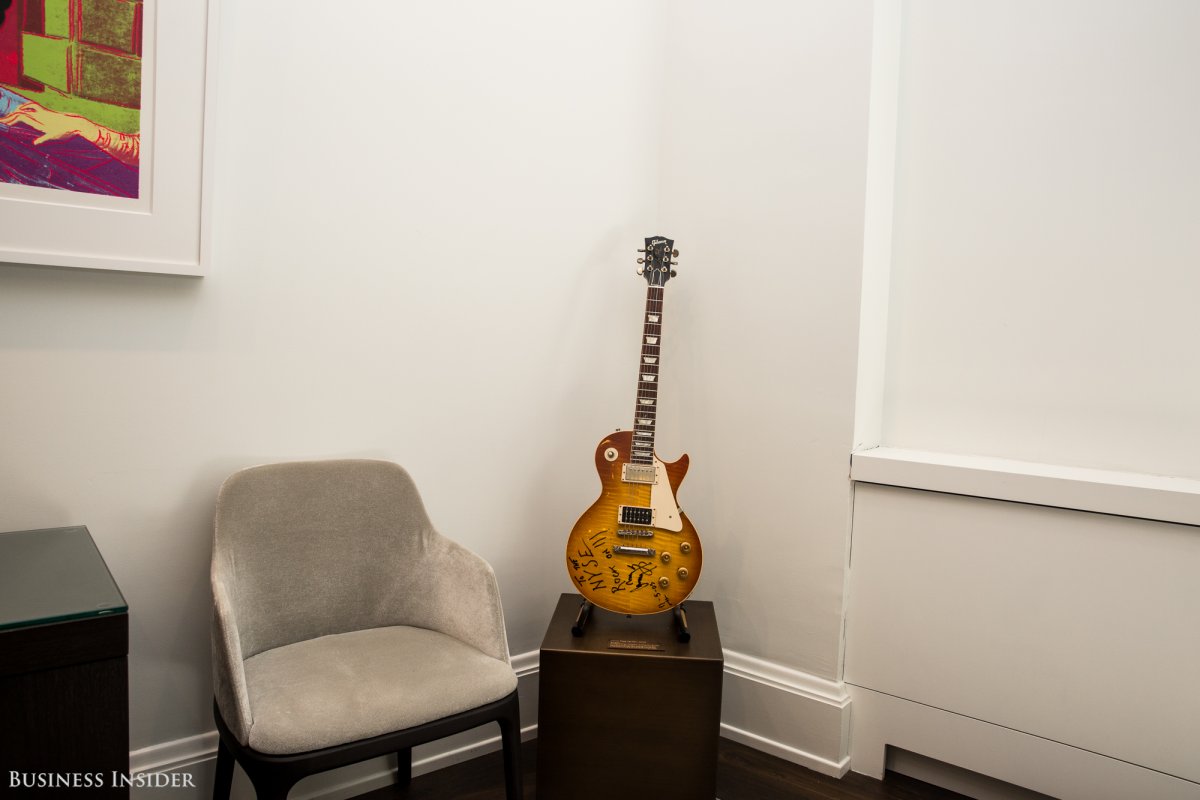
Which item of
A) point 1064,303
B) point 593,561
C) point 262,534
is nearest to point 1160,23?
point 1064,303

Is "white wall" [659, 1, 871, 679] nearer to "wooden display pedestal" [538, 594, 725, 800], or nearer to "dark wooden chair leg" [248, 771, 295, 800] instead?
"wooden display pedestal" [538, 594, 725, 800]

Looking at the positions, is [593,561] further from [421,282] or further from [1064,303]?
[1064,303]

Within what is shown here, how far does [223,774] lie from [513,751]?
1.90 feet

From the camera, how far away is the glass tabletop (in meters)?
1.06

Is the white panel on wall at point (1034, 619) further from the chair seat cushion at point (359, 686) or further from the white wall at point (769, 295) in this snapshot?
the chair seat cushion at point (359, 686)

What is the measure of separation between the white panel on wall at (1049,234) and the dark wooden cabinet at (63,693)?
195cm

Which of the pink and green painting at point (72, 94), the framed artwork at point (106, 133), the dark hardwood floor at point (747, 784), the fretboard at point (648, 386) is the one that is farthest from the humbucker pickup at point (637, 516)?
the pink and green painting at point (72, 94)

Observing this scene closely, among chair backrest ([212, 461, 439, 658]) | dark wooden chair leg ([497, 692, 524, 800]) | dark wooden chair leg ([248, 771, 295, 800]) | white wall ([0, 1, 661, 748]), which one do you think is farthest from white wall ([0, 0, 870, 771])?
dark wooden chair leg ([497, 692, 524, 800])

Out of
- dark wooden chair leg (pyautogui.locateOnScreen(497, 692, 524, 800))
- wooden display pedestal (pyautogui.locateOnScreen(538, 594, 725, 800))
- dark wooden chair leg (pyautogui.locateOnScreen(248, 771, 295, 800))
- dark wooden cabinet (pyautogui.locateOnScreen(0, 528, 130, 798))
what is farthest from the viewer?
wooden display pedestal (pyautogui.locateOnScreen(538, 594, 725, 800))

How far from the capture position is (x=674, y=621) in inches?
81.7

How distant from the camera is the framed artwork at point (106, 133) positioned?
1436mm

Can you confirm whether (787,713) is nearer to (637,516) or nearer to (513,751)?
(637,516)

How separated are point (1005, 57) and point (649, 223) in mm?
1070

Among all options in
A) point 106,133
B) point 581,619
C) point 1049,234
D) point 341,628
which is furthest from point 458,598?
point 1049,234
